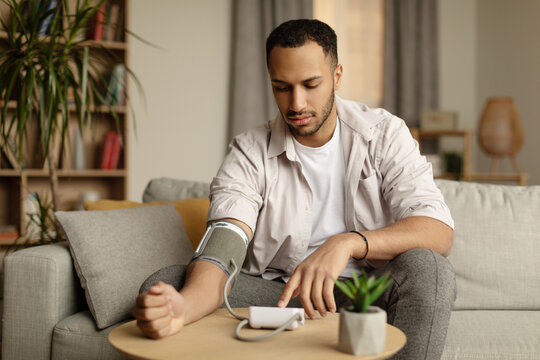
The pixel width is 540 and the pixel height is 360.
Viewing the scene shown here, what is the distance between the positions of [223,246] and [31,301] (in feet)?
2.12

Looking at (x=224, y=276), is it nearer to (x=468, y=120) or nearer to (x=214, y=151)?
(x=214, y=151)

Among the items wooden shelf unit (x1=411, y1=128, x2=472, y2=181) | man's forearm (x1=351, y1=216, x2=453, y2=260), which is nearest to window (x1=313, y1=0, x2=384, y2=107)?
wooden shelf unit (x1=411, y1=128, x2=472, y2=181)

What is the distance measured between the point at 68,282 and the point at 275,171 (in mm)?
666

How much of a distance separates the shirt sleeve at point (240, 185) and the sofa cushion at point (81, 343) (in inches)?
18.9

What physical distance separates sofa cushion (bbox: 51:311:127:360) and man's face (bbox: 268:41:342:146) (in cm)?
78

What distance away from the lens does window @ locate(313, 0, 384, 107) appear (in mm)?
4672

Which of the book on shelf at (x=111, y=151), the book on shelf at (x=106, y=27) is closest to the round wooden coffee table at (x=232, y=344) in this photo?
the book on shelf at (x=111, y=151)

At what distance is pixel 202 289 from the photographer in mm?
1147

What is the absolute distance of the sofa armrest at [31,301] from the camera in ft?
5.19

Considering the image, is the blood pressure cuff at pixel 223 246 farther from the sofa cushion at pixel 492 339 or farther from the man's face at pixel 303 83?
the sofa cushion at pixel 492 339

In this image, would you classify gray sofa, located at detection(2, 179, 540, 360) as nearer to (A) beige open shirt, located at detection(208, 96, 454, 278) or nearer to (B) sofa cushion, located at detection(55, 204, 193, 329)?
(B) sofa cushion, located at detection(55, 204, 193, 329)

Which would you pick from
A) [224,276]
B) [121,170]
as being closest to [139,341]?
[224,276]

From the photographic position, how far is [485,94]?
500 centimetres

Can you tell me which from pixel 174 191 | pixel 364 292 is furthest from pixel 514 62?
pixel 364 292
